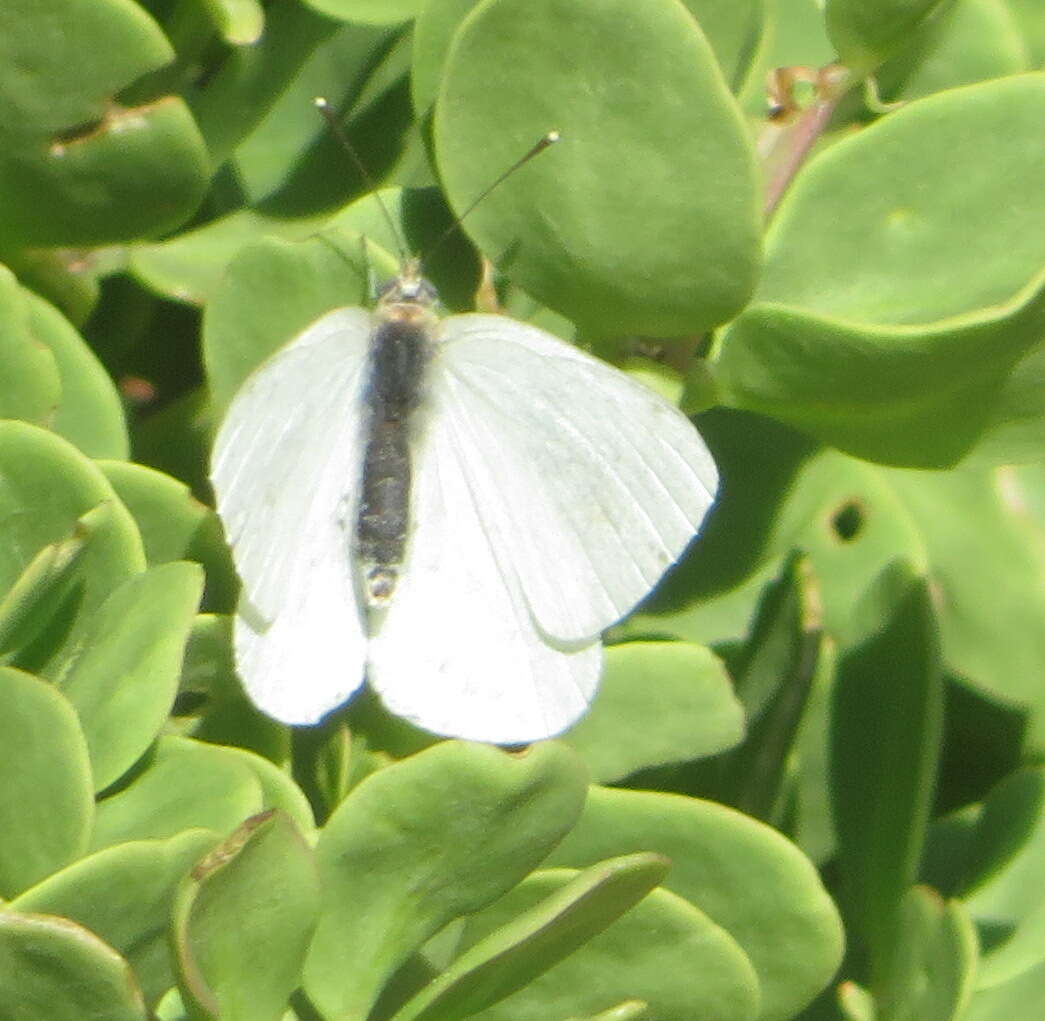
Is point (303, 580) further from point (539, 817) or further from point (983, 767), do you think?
point (983, 767)

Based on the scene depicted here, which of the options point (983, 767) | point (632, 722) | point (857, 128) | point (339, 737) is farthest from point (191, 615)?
point (983, 767)

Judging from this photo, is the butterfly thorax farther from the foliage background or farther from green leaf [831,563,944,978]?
green leaf [831,563,944,978]

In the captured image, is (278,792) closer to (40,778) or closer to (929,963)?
(40,778)

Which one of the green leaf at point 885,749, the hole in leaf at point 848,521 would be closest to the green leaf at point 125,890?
the green leaf at point 885,749

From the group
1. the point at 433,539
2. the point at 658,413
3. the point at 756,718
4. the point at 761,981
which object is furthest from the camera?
the point at 433,539

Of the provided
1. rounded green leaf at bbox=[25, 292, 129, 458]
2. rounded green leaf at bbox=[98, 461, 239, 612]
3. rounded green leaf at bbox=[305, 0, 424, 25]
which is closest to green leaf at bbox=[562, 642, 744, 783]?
rounded green leaf at bbox=[98, 461, 239, 612]

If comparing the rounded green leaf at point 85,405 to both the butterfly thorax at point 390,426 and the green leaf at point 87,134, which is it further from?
the butterfly thorax at point 390,426
